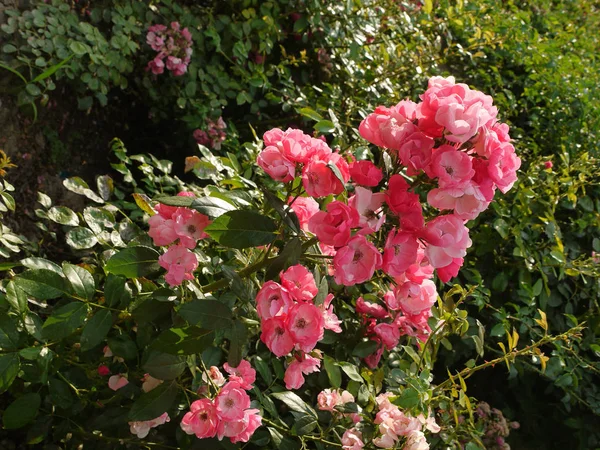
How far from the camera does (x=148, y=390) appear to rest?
1.29 metres

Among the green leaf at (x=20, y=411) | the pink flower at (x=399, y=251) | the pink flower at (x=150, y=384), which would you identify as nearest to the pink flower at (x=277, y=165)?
the pink flower at (x=399, y=251)

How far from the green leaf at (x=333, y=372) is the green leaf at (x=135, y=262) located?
52 centimetres

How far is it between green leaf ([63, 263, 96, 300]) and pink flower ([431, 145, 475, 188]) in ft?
2.50

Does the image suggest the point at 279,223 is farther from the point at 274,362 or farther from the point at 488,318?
the point at 488,318

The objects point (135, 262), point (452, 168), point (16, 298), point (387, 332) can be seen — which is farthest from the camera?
point (387, 332)

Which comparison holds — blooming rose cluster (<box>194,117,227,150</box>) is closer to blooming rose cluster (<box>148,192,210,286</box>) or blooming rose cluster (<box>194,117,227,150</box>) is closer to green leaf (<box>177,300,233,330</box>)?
blooming rose cluster (<box>148,192,210,286</box>)

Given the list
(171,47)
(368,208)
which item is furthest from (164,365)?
(171,47)

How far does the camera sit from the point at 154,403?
1.20 m

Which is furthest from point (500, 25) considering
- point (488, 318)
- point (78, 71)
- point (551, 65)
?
point (78, 71)

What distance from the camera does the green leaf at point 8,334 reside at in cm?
121

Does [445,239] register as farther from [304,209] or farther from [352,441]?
[352,441]

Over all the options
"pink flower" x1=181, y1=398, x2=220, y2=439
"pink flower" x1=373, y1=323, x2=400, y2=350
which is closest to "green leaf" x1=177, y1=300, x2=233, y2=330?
"pink flower" x1=181, y1=398, x2=220, y2=439

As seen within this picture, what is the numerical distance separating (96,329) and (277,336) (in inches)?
15.8

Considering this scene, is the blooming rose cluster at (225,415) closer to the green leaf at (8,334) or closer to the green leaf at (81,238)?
the green leaf at (8,334)
